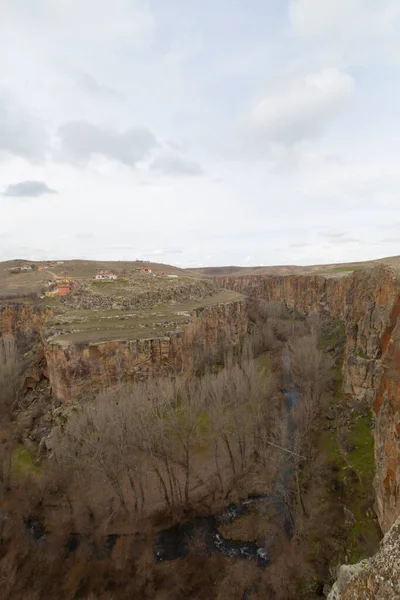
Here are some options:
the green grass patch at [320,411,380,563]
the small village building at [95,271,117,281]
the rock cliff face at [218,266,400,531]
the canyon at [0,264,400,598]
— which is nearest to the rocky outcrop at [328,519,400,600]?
the rock cliff face at [218,266,400,531]

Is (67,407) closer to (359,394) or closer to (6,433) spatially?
(6,433)

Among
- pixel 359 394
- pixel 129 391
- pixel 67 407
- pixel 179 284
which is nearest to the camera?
pixel 129 391

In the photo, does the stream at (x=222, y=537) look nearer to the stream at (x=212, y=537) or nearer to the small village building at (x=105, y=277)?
the stream at (x=212, y=537)

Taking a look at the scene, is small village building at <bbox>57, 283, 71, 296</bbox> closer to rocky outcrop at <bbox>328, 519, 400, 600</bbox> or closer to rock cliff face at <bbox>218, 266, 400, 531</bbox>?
rock cliff face at <bbox>218, 266, 400, 531</bbox>

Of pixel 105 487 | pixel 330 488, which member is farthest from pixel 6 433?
pixel 330 488

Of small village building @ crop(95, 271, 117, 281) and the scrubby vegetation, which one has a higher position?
small village building @ crop(95, 271, 117, 281)

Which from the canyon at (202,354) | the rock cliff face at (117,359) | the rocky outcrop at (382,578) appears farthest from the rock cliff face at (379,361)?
the rock cliff face at (117,359)
